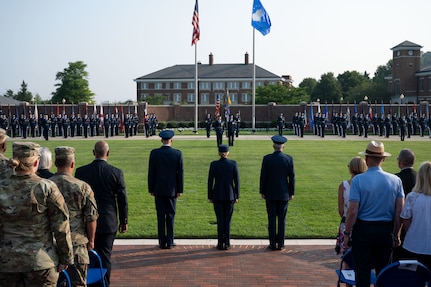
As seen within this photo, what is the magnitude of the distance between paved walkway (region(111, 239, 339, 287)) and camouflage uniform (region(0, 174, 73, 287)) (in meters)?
2.75

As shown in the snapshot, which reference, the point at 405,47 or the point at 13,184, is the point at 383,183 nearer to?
the point at 13,184

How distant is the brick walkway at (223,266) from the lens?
6715mm

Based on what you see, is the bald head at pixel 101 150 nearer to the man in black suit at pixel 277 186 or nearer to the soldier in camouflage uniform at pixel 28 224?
the soldier in camouflage uniform at pixel 28 224

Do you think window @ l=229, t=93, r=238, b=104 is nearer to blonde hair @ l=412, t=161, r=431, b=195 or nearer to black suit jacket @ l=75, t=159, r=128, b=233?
black suit jacket @ l=75, t=159, r=128, b=233

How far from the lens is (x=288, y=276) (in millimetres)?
6922

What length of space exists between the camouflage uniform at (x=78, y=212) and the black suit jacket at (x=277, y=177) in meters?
4.14

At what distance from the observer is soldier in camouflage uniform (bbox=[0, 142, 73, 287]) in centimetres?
394

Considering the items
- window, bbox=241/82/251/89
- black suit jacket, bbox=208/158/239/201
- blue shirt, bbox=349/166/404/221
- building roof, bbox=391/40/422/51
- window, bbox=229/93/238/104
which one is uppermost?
building roof, bbox=391/40/422/51

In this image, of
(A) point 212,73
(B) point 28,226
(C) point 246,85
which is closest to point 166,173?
(B) point 28,226

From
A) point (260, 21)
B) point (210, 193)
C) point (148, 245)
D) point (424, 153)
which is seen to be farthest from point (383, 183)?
point (260, 21)

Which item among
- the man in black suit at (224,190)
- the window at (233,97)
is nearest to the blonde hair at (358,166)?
the man in black suit at (224,190)

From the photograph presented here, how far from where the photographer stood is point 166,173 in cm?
862

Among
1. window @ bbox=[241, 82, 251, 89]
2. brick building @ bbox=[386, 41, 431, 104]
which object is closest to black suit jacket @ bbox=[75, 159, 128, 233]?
brick building @ bbox=[386, 41, 431, 104]

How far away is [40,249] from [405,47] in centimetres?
7888
